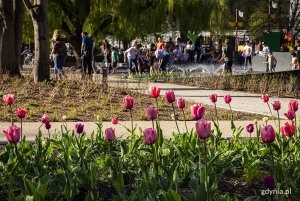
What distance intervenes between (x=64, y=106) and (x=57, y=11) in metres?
21.3

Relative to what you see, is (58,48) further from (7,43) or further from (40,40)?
(40,40)

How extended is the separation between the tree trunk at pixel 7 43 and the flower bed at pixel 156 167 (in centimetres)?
1234

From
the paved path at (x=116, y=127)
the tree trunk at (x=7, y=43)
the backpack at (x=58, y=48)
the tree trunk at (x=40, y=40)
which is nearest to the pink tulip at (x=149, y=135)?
the paved path at (x=116, y=127)

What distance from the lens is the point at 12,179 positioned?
4.27 meters

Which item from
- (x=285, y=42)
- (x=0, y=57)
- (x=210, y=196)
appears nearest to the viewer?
(x=210, y=196)

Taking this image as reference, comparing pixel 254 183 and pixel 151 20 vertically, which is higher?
pixel 151 20

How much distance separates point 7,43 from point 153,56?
11729 mm

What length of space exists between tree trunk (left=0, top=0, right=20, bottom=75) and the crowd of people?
2340 millimetres

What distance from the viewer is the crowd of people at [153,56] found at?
852 inches

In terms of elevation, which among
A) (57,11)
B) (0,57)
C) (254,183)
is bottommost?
(254,183)

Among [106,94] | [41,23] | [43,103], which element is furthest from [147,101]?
[41,23]

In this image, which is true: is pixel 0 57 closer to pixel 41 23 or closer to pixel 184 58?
pixel 41 23

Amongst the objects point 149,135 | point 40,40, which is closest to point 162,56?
point 40,40

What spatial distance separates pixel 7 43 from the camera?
723 inches
